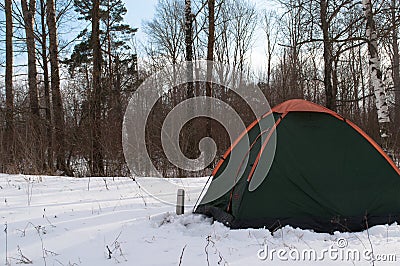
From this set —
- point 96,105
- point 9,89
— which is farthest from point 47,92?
point 96,105

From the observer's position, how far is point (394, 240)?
3.36 metres

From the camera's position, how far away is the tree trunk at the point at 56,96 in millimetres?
10359

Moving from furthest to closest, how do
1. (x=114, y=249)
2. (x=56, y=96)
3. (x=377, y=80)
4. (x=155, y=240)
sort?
1. (x=56, y=96)
2. (x=377, y=80)
3. (x=155, y=240)
4. (x=114, y=249)

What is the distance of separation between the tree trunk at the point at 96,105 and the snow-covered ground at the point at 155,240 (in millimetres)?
5655

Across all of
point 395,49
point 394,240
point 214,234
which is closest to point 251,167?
point 214,234

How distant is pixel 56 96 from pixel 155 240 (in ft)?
27.4

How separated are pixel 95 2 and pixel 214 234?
10.0m

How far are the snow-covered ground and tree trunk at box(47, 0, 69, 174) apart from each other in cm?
583

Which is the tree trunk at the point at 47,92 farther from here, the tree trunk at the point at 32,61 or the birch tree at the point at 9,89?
the birch tree at the point at 9,89

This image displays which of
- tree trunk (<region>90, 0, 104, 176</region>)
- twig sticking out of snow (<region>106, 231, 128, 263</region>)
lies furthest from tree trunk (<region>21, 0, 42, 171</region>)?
twig sticking out of snow (<region>106, 231, 128, 263</region>)

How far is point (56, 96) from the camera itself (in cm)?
1035

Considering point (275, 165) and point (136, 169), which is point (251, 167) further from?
point (136, 169)

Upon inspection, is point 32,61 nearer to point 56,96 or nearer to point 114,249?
point 56,96

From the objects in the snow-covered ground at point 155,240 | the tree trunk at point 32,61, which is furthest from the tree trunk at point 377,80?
the tree trunk at point 32,61
